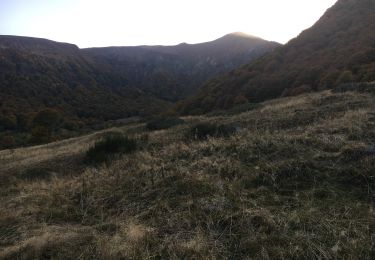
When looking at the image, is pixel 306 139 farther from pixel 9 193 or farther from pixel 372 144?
pixel 9 193

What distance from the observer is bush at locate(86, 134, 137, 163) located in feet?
31.8

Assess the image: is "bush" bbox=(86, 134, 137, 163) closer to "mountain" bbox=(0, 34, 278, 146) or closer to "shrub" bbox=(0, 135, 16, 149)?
"shrub" bbox=(0, 135, 16, 149)

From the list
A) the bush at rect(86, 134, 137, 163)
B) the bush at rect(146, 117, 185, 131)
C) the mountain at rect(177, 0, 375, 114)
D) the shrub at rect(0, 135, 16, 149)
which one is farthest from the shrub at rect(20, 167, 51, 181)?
the shrub at rect(0, 135, 16, 149)

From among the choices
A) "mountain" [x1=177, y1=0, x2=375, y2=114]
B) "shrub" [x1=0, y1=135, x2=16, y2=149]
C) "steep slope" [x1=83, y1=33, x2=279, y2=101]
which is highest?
"mountain" [x1=177, y1=0, x2=375, y2=114]

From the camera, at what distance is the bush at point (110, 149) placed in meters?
9.70

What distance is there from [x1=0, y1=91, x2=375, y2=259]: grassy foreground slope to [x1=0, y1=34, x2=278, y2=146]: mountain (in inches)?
2204

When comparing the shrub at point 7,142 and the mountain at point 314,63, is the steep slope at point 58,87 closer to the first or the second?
the shrub at point 7,142

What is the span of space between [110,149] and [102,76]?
397 feet

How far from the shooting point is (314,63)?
140 ft

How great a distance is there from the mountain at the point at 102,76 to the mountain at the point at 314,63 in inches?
1097

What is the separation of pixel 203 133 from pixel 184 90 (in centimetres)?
11390

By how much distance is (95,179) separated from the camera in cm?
716

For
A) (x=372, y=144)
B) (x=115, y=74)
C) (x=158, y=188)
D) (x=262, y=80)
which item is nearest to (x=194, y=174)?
(x=158, y=188)

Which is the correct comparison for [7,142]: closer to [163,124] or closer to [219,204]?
[163,124]
